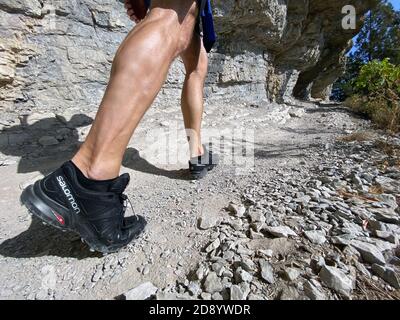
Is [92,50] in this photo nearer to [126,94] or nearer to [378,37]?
[126,94]

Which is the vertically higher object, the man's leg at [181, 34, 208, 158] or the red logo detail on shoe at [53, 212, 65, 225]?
the man's leg at [181, 34, 208, 158]

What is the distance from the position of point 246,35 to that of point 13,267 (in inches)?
189

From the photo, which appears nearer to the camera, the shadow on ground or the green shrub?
the shadow on ground

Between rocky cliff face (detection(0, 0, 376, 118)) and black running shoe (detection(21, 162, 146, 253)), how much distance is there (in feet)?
6.19

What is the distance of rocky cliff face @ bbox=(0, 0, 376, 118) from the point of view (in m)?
2.16

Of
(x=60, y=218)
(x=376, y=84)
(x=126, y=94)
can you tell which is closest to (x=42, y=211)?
(x=60, y=218)

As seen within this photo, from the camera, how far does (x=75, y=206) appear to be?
→ 0.72m

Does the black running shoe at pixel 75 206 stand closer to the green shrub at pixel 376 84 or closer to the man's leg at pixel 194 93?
the man's leg at pixel 194 93

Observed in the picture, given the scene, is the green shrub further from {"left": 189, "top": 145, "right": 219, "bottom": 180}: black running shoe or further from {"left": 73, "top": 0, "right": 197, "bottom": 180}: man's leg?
{"left": 73, "top": 0, "right": 197, "bottom": 180}: man's leg

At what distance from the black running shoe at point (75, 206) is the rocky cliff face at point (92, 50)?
1.89 metres

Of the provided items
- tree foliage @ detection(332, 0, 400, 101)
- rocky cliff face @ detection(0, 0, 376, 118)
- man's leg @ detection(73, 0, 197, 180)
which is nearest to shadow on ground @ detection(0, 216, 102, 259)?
man's leg @ detection(73, 0, 197, 180)

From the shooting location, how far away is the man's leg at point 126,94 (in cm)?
71

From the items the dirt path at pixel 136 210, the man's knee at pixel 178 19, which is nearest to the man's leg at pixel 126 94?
the man's knee at pixel 178 19

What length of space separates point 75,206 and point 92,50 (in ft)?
7.91
